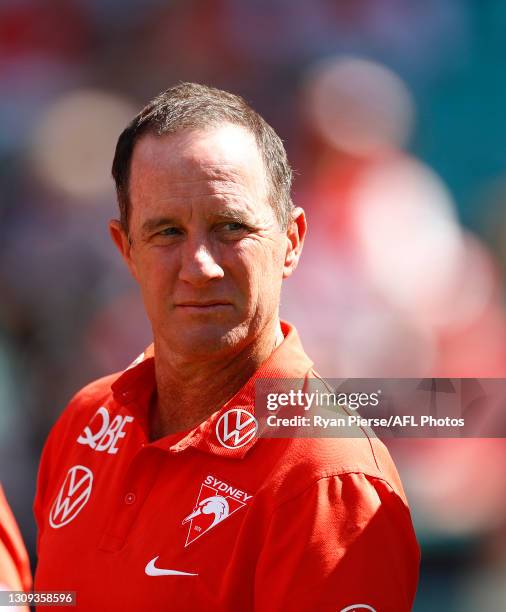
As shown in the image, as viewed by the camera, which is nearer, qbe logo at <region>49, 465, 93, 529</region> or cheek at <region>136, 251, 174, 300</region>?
cheek at <region>136, 251, 174, 300</region>

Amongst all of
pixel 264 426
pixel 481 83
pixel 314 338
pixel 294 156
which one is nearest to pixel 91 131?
pixel 294 156

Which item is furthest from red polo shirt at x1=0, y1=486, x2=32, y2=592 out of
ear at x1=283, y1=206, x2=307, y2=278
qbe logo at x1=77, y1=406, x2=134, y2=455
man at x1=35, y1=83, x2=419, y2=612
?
ear at x1=283, y1=206, x2=307, y2=278

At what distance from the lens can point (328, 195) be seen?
328 cm

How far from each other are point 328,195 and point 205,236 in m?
1.96

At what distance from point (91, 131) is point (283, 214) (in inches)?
87.6

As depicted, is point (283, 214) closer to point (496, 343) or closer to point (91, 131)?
point (496, 343)

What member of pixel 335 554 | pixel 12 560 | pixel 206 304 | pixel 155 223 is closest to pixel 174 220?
pixel 155 223

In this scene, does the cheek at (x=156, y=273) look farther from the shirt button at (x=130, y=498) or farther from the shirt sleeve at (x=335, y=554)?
the shirt sleeve at (x=335, y=554)

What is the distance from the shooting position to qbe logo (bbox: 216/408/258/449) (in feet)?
4.47

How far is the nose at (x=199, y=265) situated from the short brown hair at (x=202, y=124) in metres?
0.20

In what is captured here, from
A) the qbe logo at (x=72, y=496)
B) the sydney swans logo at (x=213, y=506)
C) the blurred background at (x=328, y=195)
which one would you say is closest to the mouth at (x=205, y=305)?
the sydney swans logo at (x=213, y=506)

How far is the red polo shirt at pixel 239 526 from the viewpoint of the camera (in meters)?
1.18

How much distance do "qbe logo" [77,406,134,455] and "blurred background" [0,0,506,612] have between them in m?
1.48

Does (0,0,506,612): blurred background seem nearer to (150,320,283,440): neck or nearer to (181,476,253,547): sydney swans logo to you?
(150,320,283,440): neck
